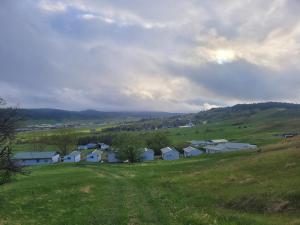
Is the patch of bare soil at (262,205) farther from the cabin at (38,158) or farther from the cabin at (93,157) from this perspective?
the cabin at (38,158)

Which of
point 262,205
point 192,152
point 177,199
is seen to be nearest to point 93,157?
point 192,152

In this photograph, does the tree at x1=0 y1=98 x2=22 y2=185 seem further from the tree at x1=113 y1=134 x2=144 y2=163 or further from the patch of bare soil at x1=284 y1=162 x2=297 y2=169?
the tree at x1=113 y1=134 x2=144 y2=163

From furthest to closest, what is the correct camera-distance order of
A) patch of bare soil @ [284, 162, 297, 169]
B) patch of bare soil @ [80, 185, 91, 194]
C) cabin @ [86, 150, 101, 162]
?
cabin @ [86, 150, 101, 162], patch of bare soil @ [80, 185, 91, 194], patch of bare soil @ [284, 162, 297, 169]

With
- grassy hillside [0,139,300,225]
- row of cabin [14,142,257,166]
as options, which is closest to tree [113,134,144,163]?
row of cabin [14,142,257,166]

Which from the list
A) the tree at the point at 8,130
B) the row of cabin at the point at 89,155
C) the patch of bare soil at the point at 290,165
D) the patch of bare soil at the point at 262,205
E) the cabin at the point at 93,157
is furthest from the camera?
the cabin at the point at 93,157

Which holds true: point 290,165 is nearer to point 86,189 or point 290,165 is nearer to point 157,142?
point 86,189

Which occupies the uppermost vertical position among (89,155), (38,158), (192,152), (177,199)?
(177,199)

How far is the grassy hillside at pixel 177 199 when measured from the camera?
3077 centimetres

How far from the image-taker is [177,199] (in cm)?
4159

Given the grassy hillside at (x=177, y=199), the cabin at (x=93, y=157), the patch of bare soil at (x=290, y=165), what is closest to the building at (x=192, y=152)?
the cabin at (x=93, y=157)

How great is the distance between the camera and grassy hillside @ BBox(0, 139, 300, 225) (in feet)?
101

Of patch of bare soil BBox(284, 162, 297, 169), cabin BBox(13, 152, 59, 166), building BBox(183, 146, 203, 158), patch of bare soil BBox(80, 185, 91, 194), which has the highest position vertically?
patch of bare soil BBox(284, 162, 297, 169)

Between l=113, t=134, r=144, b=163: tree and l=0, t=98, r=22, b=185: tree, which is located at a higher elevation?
l=0, t=98, r=22, b=185: tree

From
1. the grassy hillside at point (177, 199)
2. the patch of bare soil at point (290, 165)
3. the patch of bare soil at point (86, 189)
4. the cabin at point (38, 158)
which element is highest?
the patch of bare soil at point (290, 165)
